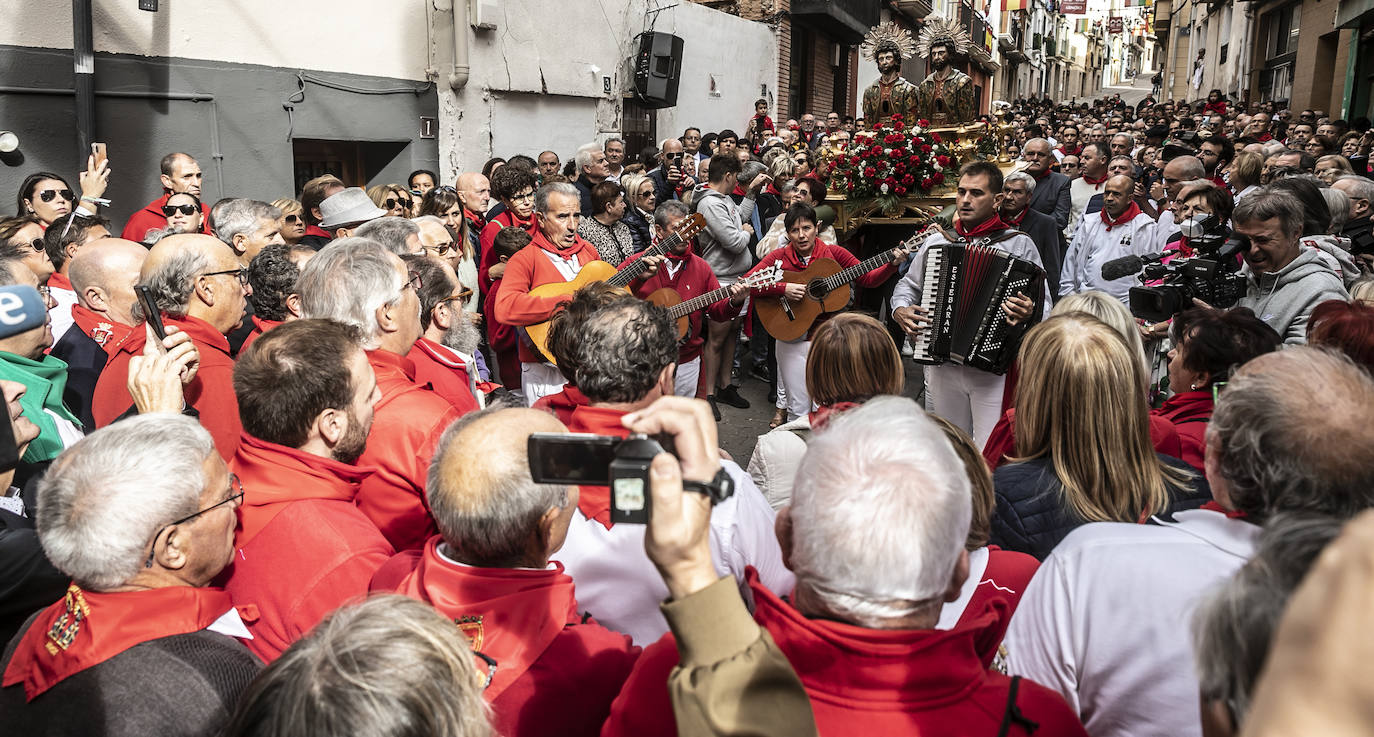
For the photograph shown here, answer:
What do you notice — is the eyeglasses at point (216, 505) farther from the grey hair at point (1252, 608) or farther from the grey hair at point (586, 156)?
the grey hair at point (586, 156)

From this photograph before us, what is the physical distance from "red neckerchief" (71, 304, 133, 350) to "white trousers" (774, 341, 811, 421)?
4.04m

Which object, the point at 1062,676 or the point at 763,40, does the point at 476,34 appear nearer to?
the point at 763,40

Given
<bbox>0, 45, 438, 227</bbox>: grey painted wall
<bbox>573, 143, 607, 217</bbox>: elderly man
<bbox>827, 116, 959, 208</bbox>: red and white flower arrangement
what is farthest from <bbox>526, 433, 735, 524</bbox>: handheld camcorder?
<bbox>0, 45, 438, 227</bbox>: grey painted wall

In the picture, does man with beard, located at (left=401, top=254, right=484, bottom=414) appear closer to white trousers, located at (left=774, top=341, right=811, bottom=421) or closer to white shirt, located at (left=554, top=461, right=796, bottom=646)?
white shirt, located at (left=554, top=461, right=796, bottom=646)

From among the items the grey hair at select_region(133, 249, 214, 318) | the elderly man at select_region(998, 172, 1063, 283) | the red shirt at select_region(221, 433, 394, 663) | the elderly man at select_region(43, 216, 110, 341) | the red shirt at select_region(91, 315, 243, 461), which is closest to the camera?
the red shirt at select_region(221, 433, 394, 663)

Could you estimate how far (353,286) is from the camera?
318 cm

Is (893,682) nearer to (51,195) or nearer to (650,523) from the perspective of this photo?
(650,523)

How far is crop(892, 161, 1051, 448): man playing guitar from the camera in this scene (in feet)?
15.9

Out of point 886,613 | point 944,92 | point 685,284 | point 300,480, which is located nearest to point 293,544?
point 300,480

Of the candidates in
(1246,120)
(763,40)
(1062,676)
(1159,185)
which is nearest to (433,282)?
(1062,676)

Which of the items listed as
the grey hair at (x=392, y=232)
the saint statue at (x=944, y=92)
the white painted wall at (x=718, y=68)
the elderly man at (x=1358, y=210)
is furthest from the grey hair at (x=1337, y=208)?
the white painted wall at (x=718, y=68)

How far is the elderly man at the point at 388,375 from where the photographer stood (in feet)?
8.79

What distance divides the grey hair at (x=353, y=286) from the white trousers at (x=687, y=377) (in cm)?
309

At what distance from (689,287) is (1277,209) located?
11.5 ft
